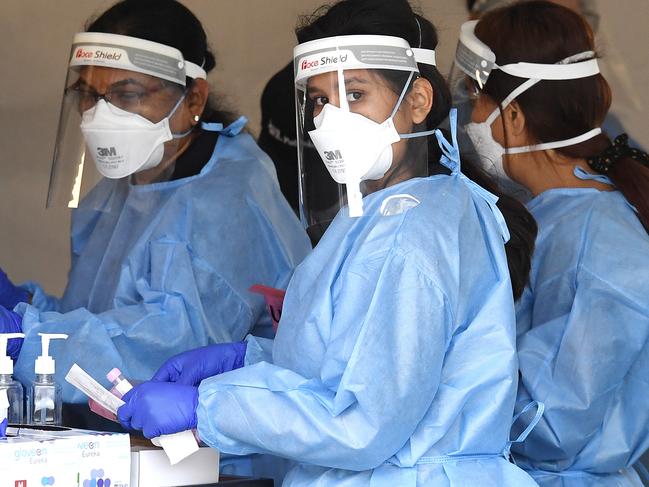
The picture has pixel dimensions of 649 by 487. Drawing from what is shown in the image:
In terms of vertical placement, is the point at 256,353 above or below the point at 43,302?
above

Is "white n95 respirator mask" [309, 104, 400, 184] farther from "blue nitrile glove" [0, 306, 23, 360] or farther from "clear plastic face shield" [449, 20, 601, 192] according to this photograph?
"blue nitrile glove" [0, 306, 23, 360]

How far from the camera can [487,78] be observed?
7.85 ft

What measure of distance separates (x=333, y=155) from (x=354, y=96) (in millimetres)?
106

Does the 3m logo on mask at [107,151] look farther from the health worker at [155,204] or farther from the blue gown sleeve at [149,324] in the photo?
the blue gown sleeve at [149,324]

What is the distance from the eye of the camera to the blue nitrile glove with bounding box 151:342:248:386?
77.7 inches

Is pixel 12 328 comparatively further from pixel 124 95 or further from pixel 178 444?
pixel 178 444

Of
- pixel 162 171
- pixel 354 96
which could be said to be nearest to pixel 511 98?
pixel 354 96

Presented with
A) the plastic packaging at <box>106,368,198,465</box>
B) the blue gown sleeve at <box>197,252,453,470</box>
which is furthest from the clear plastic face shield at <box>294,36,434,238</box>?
the plastic packaging at <box>106,368,198,465</box>

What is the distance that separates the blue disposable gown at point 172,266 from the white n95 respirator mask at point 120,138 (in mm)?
87

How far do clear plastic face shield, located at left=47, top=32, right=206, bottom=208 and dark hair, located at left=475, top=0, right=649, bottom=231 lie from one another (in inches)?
28.5

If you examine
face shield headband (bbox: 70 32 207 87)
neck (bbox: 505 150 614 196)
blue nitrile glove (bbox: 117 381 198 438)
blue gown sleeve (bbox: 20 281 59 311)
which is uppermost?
face shield headband (bbox: 70 32 207 87)

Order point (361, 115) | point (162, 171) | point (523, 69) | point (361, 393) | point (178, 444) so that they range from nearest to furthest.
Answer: point (361, 393), point (178, 444), point (361, 115), point (523, 69), point (162, 171)

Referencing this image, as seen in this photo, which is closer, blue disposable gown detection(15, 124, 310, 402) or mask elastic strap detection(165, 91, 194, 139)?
blue disposable gown detection(15, 124, 310, 402)

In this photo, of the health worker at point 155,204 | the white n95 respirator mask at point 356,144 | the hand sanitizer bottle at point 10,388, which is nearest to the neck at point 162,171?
the health worker at point 155,204
